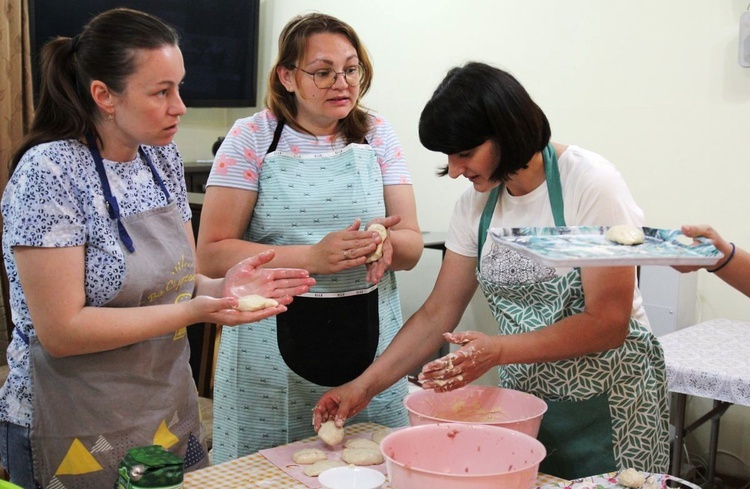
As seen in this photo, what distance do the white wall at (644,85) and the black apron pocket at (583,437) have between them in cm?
184

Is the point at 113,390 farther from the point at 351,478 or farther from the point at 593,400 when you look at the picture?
the point at 593,400

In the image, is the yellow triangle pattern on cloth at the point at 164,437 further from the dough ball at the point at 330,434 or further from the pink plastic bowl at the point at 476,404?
the pink plastic bowl at the point at 476,404

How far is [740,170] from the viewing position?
3246mm

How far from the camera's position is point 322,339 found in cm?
207

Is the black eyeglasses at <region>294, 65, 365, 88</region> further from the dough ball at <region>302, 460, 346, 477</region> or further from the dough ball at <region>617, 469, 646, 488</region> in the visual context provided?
the dough ball at <region>617, 469, 646, 488</region>

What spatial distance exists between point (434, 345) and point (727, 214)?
6.20ft

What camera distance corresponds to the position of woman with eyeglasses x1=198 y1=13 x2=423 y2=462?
2.06m

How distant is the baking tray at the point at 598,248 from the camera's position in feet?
4.14

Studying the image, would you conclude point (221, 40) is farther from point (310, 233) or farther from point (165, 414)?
point (165, 414)

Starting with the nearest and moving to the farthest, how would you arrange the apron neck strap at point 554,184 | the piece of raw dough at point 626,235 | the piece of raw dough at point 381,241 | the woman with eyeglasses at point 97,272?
the piece of raw dough at point 626,235, the woman with eyeglasses at point 97,272, the apron neck strap at point 554,184, the piece of raw dough at point 381,241

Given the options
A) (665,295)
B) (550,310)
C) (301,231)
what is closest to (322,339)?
(301,231)

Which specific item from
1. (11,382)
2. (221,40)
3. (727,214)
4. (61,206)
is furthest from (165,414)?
(221,40)

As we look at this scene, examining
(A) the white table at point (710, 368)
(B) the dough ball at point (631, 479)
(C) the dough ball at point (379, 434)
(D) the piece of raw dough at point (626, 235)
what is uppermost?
(D) the piece of raw dough at point (626, 235)

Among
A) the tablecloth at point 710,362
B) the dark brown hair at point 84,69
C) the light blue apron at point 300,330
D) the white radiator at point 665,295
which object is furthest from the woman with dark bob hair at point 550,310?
the white radiator at point 665,295
